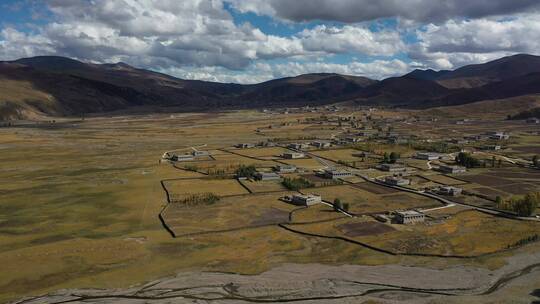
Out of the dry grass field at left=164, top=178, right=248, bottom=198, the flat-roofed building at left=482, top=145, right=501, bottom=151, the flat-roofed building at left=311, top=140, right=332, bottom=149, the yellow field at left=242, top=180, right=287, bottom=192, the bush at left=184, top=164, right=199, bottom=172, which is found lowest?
the dry grass field at left=164, top=178, right=248, bottom=198

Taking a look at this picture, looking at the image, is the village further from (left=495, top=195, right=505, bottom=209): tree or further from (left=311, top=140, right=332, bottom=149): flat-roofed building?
(left=311, top=140, right=332, bottom=149): flat-roofed building

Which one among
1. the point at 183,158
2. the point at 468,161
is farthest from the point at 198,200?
the point at 468,161

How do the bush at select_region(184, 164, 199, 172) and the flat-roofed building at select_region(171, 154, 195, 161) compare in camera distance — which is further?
the flat-roofed building at select_region(171, 154, 195, 161)

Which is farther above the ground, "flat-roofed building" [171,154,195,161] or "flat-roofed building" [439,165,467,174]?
"flat-roofed building" [439,165,467,174]

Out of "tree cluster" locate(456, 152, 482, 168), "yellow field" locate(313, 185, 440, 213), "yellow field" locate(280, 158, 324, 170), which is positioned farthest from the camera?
"yellow field" locate(280, 158, 324, 170)

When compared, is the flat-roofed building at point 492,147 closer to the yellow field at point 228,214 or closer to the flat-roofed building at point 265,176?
the flat-roofed building at point 265,176

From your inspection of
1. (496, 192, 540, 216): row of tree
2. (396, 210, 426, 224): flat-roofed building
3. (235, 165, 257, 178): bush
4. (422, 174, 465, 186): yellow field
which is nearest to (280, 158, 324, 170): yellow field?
(235, 165, 257, 178): bush

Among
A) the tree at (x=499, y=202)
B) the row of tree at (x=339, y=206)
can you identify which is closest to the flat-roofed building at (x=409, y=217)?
the row of tree at (x=339, y=206)

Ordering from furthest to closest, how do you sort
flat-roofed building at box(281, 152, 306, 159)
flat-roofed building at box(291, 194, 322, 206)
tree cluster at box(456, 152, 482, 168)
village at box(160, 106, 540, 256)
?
flat-roofed building at box(281, 152, 306, 159), tree cluster at box(456, 152, 482, 168), flat-roofed building at box(291, 194, 322, 206), village at box(160, 106, 540, 256)

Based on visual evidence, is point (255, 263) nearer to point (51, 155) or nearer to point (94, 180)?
point (94, 180)
